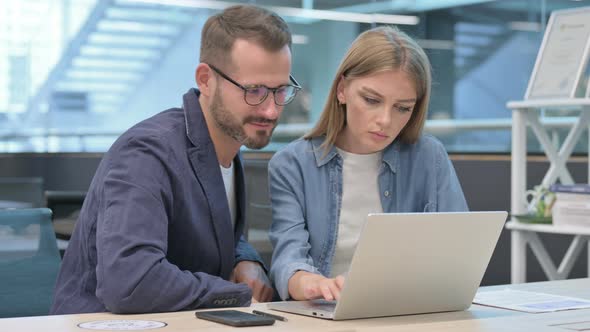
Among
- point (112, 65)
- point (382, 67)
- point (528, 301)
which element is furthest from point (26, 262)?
point (112, 65)

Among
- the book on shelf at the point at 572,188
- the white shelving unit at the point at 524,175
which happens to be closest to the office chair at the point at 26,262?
the book on shelf at the point at 572,188

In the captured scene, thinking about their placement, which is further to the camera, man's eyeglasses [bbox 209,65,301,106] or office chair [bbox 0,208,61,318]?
office chair [bbox 0,208,61,318]

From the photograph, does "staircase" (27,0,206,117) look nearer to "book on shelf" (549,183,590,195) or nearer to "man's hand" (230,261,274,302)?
"book on shelf" (549,183,590,195)

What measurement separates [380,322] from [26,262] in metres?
0.92

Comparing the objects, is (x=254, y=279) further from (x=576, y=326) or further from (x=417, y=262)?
(x=576, y=326)

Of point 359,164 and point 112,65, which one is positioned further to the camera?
point 112,65

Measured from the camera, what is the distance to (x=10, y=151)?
7.14 m

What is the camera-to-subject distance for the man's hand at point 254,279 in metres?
2.15

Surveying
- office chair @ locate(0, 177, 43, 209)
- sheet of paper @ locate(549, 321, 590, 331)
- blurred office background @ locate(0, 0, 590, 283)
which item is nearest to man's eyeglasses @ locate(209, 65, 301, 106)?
sheet of paper @ locate(549, 321, 590, 331)

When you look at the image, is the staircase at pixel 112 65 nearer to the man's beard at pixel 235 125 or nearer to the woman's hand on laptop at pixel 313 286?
the man's beard at pixel 235 125

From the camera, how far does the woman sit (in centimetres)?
223

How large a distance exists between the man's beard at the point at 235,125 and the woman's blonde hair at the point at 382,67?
0.36 meters

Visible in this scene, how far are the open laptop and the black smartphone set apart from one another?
0.13 meters

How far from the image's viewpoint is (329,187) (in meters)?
2.35
